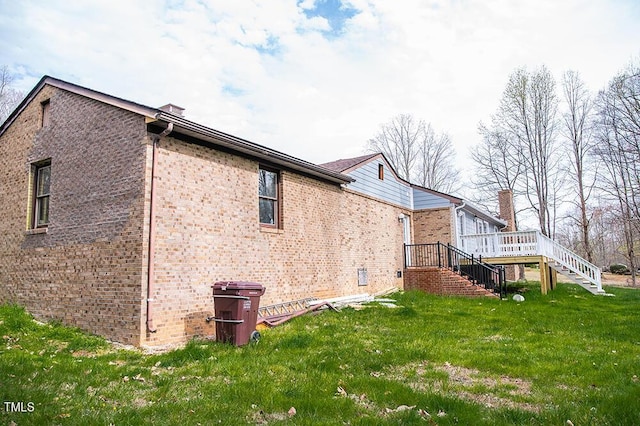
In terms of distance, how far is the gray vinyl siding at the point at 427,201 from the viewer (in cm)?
2025

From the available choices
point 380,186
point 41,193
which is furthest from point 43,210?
point 380,186

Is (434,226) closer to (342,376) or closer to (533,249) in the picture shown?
(533,249)

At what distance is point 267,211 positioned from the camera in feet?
38.0

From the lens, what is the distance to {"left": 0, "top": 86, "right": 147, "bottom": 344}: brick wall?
27.5ft

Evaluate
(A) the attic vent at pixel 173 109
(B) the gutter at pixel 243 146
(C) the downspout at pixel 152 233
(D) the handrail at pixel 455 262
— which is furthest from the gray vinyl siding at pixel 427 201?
(C) the downspout at pixel 152 233

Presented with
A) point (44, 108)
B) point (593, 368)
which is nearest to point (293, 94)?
point (44, 108)

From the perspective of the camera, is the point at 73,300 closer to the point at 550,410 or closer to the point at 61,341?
the point at 61,341

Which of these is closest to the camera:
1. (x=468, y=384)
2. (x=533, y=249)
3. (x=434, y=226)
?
(x=468, y=384)

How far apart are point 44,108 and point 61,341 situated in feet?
21.6

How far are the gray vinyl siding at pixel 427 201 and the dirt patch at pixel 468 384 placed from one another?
14.4m

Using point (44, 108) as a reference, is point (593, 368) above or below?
below

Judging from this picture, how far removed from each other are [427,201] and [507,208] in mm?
12865

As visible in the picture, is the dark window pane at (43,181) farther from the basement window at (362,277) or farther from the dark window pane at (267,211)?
the basement window at (362,277)

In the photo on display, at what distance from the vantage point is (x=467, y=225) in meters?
23.2
